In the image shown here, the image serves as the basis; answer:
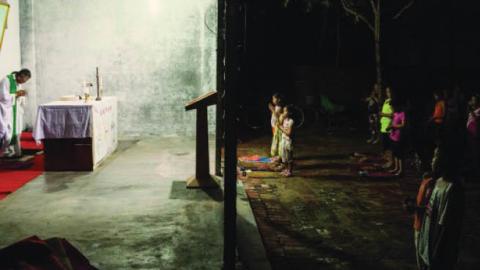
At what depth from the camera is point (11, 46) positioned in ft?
44.0

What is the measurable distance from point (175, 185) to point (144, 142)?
191 inches

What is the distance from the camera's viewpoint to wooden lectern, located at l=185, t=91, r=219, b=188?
346 inches

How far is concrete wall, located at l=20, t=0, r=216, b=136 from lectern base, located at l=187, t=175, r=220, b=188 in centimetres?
553

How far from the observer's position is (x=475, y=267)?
622cm

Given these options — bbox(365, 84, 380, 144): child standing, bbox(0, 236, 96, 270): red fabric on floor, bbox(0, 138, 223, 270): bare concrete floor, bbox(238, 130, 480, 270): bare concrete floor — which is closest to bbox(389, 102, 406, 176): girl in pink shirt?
bbox(238, 130, 480, 270): bare concrete floor

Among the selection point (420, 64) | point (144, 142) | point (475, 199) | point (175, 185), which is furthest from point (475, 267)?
point (420, 64)

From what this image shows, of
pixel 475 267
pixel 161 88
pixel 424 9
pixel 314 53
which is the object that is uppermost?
pixel 424 9

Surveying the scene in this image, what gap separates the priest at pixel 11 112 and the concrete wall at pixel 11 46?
2.15 m

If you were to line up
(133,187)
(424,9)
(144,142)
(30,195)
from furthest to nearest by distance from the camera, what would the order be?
(424,9) < (144,142) < (133,187) < (30,195)

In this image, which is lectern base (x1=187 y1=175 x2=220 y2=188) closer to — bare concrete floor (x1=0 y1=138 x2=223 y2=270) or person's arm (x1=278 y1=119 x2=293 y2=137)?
bare concrete floor (x1=0 y1=138 x2=223 y2=270)

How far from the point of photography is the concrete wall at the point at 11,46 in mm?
13117

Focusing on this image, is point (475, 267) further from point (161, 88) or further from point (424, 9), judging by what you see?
point (424, 9)

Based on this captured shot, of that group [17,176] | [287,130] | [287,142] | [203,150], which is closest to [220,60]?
[203,150]

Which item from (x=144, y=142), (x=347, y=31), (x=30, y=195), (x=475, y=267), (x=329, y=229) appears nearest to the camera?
(x=475, y=267)
